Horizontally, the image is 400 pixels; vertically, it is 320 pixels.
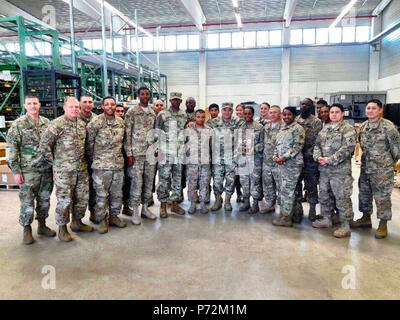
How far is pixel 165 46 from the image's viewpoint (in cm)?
1594

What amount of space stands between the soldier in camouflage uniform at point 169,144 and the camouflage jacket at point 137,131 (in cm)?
26

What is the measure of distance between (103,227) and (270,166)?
2410 millimetres

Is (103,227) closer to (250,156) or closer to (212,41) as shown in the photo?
(250,156)

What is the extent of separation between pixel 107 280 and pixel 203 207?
6.97 feet

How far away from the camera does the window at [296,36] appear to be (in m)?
14.6

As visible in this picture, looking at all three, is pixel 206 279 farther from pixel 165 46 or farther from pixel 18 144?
pixel 165 46

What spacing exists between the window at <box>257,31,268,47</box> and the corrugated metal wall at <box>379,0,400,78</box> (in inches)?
206

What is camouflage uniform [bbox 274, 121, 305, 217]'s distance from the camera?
12.2 ft

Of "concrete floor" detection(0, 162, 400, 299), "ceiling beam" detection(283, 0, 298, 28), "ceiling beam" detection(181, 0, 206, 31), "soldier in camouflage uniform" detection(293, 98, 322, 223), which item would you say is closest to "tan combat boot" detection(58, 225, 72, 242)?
"concrete floor" detection(0, 162, 400, 299)

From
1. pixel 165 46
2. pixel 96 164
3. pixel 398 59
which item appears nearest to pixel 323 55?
pixel 398 59

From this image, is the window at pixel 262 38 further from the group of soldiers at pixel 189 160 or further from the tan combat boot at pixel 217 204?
the tan combat boot at pixel 217 204

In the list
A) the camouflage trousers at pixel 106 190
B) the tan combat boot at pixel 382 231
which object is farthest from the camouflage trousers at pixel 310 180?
the camouflage trousers at pixel 106 190

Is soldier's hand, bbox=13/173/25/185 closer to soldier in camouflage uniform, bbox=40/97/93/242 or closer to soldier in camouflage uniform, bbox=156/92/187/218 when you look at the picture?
soldier in camouflage uniform, bbox=40/97/93/242

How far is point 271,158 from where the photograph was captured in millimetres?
4117
